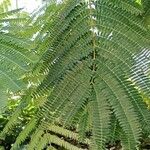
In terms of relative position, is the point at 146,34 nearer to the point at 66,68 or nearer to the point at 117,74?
the point at 117,74

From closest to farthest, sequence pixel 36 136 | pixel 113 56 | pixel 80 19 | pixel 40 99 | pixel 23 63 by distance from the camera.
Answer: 1. pixel 23 63
2. pixel 113 56
3. pixel 80 19
4. pixel 40 99
5. pixel 36 136

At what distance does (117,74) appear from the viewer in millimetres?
1628

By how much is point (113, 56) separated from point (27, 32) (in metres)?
0.61

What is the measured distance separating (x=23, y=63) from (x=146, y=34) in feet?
1.75

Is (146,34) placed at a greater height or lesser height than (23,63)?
greater

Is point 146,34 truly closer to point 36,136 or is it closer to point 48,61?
point 48,61

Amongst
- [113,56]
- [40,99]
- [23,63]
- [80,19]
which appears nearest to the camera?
[23,63]

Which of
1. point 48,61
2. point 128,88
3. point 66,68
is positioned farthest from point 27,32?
point 128,88

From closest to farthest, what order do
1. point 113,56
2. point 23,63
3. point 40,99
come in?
1. point 23,63
2. point 113,56
3. point 40,99

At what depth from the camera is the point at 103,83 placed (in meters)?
1.63

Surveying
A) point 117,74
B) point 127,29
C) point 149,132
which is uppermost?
point 127,29

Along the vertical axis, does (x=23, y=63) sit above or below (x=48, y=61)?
below

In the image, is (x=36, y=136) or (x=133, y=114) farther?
(x=36, y=136)

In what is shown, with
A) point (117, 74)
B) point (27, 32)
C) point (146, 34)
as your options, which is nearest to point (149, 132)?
point (117, 74)
